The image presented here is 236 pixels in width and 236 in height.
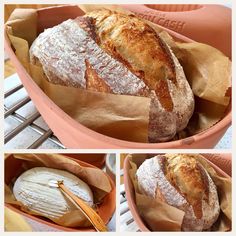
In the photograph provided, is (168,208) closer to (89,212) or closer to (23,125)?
(89,212)

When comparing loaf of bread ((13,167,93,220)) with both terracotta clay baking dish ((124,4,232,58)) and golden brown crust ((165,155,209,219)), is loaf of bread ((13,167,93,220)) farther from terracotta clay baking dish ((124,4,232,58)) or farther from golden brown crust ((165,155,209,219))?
terracotta clay baking dish ((124,4,232,58))

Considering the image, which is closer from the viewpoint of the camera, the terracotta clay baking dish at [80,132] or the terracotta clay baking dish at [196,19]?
the terracotta clay baking dish at [80,132]

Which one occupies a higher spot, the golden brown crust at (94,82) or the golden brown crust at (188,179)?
the golden brown crust at (94,82)

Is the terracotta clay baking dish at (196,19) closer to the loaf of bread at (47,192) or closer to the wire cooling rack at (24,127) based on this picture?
the wire cooling rack at (24,127)

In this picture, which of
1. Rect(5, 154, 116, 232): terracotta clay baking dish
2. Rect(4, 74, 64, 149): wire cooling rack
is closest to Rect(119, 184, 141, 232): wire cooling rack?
Rect(5, 154, 116, 232): terracotta clay baking dish

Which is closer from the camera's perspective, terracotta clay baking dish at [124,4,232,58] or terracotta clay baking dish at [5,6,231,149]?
terracotta clay baking dish at [5,6,231,149]

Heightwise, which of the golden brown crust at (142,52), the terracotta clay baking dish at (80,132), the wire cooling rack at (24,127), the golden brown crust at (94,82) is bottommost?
the wire cooling rack at (24,127)

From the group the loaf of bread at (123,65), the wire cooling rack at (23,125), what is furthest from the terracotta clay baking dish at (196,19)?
the wire cooling rack at (23,125)
